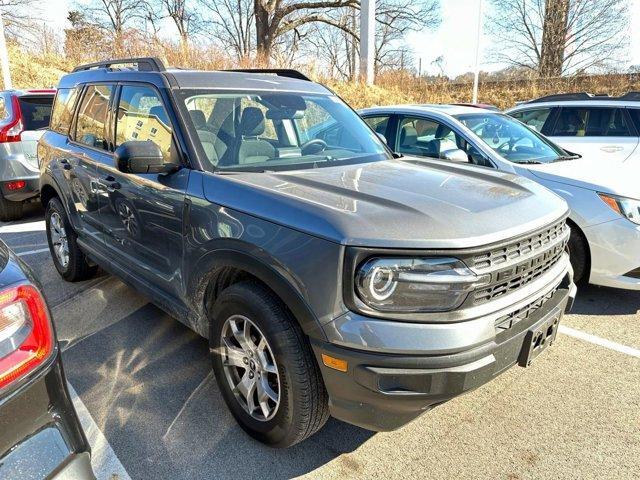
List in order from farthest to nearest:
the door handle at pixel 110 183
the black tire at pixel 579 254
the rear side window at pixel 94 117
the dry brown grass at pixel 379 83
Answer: the dry brown grass at pixel 379 83, the black tire at pixel 579 254, the rear side window at pixel 94 117, the door handle at pixel 110 183

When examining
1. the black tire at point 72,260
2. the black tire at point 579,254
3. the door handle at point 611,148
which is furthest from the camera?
the door handle at point 611,148

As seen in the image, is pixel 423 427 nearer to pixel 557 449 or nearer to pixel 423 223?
pixel 557 449

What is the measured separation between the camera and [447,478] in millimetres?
2266

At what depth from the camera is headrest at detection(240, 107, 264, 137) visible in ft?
10.1

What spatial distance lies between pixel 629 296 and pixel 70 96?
5456 mm

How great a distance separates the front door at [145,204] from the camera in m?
2.81

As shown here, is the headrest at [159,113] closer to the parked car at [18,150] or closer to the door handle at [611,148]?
the parked car at [18,150]

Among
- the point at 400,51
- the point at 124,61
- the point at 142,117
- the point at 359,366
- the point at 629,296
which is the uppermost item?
the point at 400,51

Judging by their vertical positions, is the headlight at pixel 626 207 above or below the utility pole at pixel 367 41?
below

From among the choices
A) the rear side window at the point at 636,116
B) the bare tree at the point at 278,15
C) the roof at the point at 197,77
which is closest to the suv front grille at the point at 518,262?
the roof at the point at 197,77

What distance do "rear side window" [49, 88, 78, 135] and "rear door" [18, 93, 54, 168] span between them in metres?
2.11

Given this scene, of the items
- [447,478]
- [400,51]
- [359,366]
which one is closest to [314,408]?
[359,366]

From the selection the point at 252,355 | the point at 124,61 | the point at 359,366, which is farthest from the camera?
the point at 124,61

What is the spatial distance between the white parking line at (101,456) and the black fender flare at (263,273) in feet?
2.82
